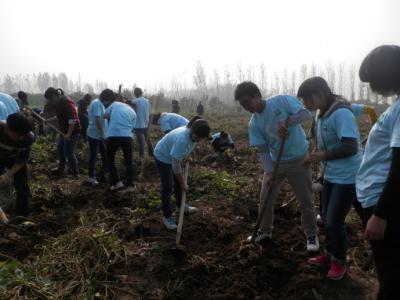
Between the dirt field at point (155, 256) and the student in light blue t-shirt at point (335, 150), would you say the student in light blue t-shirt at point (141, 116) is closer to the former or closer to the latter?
the dirt field at point (155, 256)

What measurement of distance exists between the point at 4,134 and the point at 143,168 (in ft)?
12.4

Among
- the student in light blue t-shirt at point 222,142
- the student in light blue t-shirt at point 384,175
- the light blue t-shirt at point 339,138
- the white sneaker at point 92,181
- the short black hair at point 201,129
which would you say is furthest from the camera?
the student in light blue t-shirt at point 222,142

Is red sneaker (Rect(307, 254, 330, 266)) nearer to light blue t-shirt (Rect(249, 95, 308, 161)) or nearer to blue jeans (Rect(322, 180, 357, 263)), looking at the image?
blue jeans (Rect(322, 180, 357, 263))

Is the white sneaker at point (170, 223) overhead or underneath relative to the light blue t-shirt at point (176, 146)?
underneath

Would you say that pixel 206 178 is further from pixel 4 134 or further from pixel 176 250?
pixel 4 134

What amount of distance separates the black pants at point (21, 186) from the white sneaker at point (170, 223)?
5.85ft

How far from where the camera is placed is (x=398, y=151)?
1.64 m

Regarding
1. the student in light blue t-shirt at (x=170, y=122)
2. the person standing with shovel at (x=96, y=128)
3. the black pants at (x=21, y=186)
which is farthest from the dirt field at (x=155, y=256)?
the student in light blue t-shirt at (x=170, y=122)

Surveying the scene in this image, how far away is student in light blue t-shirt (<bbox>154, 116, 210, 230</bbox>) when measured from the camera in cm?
392

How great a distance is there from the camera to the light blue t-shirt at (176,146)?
393cm

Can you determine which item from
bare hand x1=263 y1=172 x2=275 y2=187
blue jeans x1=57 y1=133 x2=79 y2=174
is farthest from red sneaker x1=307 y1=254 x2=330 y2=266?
blue jeans x1=57 y1=133 x2=79 y2=174

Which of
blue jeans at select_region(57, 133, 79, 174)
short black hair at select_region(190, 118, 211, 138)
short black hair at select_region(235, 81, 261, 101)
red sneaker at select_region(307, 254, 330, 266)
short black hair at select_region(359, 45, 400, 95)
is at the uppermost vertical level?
short black hair at select_region(359, 45, 400, 95)

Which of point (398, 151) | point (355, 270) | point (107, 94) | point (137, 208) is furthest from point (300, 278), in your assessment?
point (107, 94)

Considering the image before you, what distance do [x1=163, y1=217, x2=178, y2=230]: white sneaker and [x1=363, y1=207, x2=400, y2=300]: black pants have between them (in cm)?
298
